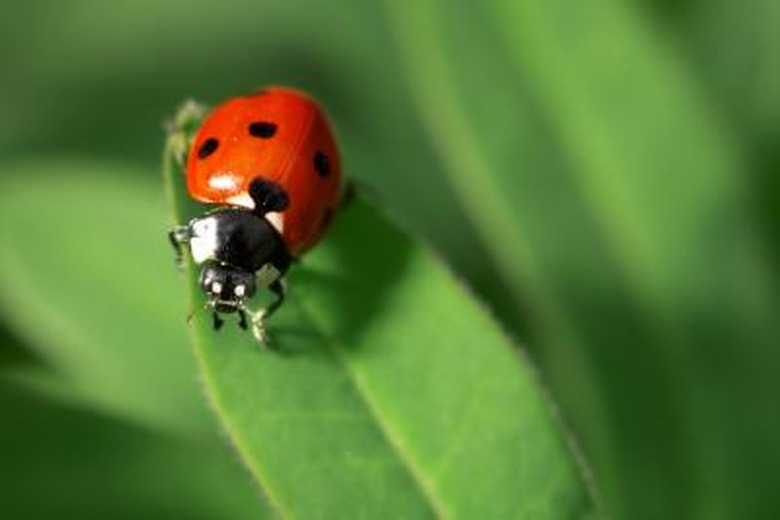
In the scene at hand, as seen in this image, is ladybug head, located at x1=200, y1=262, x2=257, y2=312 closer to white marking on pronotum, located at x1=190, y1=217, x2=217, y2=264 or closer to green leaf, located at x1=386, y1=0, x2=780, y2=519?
white marking on pronotum, located at x1=190, y1=217, x2=217, y2=264

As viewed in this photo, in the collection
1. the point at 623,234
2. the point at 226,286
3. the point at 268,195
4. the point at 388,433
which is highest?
the point at 268,195

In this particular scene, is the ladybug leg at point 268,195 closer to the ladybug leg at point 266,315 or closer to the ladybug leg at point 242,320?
the ladybug leg at point 266,315

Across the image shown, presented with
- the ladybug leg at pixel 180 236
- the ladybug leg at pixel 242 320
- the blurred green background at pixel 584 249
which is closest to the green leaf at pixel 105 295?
the blurred green background at pixel 584 249

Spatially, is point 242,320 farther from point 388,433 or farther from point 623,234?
point 623,234

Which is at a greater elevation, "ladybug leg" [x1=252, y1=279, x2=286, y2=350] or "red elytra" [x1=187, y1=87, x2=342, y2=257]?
"red elytra" [x1=187, y1=87, x2=342, y2=257]

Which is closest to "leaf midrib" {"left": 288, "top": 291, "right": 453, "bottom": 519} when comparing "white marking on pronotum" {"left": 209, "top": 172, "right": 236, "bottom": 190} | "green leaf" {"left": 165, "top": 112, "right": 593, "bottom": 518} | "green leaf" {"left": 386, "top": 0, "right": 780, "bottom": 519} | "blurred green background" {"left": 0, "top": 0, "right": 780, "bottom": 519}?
"green leaf" {"left": 165, "top": 112, "right": 593, "bottom": 518}

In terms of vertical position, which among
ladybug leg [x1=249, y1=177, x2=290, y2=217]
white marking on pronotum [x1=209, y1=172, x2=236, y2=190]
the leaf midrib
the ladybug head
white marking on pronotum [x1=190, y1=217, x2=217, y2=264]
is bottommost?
the leaf midrib

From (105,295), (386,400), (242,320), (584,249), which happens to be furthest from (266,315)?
(584,249)
